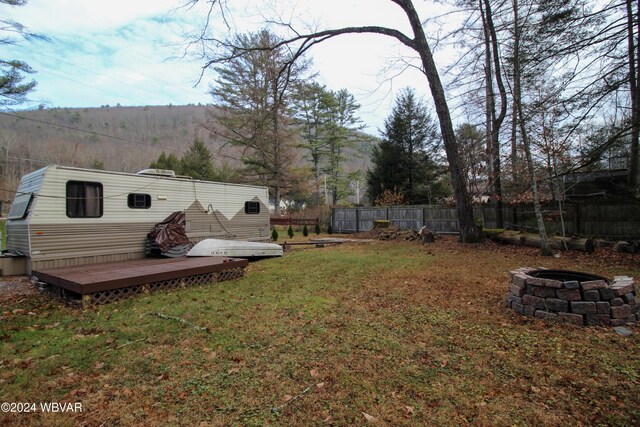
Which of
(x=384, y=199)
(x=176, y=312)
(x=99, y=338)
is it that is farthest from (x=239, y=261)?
(x=384, y=199)

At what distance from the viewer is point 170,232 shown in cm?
898

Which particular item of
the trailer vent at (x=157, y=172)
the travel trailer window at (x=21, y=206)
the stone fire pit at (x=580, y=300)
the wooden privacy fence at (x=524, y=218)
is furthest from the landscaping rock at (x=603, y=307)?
the travel trailer window at (x=21, y=206)

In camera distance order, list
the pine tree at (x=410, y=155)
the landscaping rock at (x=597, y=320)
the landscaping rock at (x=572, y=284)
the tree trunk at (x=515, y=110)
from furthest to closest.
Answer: the pine tree at (x=410, y=155)
the tree trunk at (x=515, y=110)
the landscaping rock at (x=572, y=284)
the landscaping rock at (x=597, y=320)

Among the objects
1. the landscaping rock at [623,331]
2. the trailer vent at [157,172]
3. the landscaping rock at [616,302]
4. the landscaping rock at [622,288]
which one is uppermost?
the trailer vent at [157,172]

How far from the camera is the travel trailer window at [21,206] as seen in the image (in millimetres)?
7197

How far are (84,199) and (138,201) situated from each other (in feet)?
4.05

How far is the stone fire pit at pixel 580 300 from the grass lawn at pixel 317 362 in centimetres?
19

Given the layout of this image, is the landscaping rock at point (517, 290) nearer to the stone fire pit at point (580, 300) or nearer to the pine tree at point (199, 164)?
the stone fire pit at point (580, 300)

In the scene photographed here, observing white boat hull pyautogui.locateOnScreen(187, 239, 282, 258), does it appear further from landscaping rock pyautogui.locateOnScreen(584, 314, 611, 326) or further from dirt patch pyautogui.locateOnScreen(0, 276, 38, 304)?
landscaping rock pyautogui.locateOnScreen(584, 314, 611, 326)

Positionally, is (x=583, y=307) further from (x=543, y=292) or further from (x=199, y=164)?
(x=199, y=164)

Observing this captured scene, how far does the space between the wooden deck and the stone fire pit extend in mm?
5477

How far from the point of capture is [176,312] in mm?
4562

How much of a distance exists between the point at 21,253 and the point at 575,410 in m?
10.0

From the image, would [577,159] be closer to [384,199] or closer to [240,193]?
[240,193]
